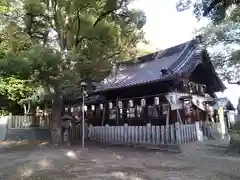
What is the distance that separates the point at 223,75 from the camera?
2480 cm

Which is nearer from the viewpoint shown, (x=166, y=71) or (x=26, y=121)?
(x=166, y=71)

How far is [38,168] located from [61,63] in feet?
18.2

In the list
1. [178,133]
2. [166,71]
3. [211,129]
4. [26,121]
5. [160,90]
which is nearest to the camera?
[178,133]

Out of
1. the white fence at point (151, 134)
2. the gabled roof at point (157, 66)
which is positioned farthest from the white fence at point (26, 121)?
the white fence at point (151, 134)

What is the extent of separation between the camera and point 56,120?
13.0 meters

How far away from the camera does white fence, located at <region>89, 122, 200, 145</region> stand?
12231 millimetres

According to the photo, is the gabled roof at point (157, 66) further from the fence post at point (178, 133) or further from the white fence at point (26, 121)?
the white fence at point (26, 121)

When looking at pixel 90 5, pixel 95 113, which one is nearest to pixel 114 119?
pixel 95 113

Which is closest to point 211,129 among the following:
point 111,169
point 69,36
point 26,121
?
point 111,169

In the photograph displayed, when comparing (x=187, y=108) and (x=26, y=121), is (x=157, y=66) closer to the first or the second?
(x=187, y=108)

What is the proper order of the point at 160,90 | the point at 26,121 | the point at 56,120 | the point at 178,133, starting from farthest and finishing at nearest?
the point at 26,121
the point at 160,90
the point at 56,120
the point at 178,133

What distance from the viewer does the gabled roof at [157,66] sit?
14.0m

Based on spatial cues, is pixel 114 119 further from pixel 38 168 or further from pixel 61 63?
pixel 38 168

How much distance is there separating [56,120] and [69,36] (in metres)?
4.66
